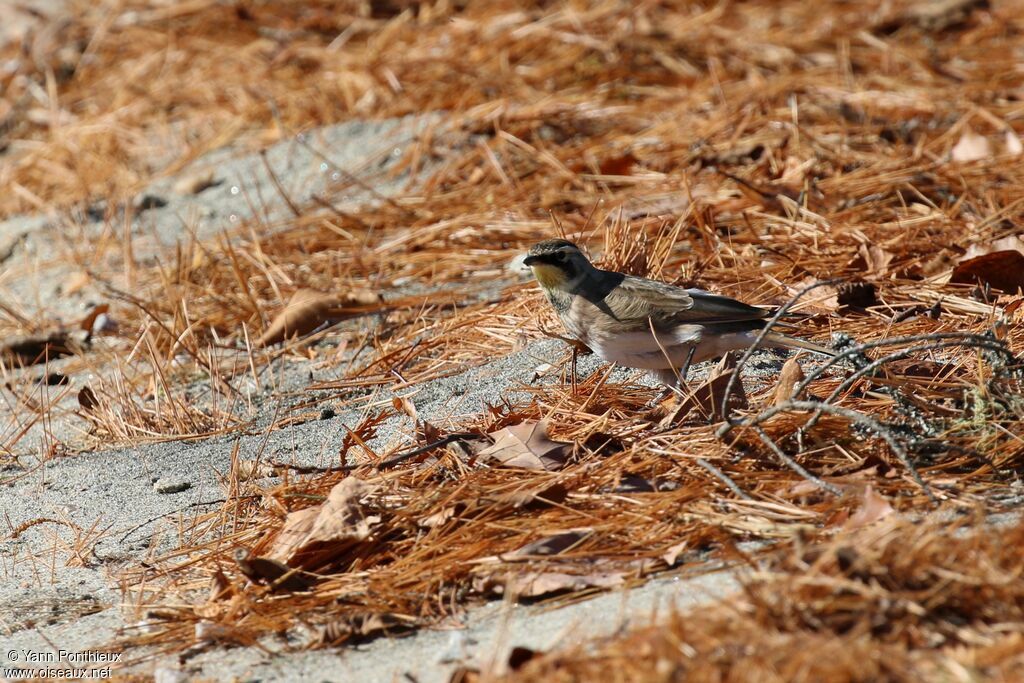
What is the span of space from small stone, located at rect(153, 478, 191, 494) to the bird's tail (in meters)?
1.97

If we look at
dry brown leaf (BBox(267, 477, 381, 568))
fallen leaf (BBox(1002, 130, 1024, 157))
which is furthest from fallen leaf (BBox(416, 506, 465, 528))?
fallen leaf (BBox(1002, 130, 1024, 157))

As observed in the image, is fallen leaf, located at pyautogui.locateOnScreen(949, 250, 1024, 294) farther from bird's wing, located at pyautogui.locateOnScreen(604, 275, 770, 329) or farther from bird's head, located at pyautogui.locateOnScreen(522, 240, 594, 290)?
bird's head, located at pyautogui.locateOnScreen(522, 240, 594, 290)

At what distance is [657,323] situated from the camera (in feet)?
13.4

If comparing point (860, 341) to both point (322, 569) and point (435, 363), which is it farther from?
point (322, 569)

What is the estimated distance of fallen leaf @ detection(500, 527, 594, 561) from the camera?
120 inches

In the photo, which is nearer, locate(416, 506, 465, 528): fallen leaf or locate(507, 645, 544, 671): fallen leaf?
locate(507, 645, 544, 671): fallen leaf

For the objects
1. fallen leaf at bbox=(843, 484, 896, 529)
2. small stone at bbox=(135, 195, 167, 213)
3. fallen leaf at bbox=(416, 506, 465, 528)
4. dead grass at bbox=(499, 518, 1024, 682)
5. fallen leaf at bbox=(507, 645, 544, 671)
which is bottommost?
small stone at bbox=(135, 195, 167, 213)

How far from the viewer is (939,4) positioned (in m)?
8.89

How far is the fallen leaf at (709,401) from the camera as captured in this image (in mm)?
3672

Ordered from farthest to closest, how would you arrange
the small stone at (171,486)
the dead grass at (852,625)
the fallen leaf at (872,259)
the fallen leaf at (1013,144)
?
the fallen leaf at (1013,144)
the fallen leaf at (872,259)
the small stone at (171,486)
the dead grass at (852,625)

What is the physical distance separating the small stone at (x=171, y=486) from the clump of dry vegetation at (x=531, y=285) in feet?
0.92

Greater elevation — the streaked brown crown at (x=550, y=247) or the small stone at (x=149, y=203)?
the streaked brown crown at (x=550, y=247)

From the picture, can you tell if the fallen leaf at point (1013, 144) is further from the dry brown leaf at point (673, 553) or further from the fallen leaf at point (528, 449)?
the dry brown leaf at point (673, 553)

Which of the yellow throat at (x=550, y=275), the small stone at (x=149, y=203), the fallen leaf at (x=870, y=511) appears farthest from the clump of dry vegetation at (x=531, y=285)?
the yellow throat at (x=550, y=275)
